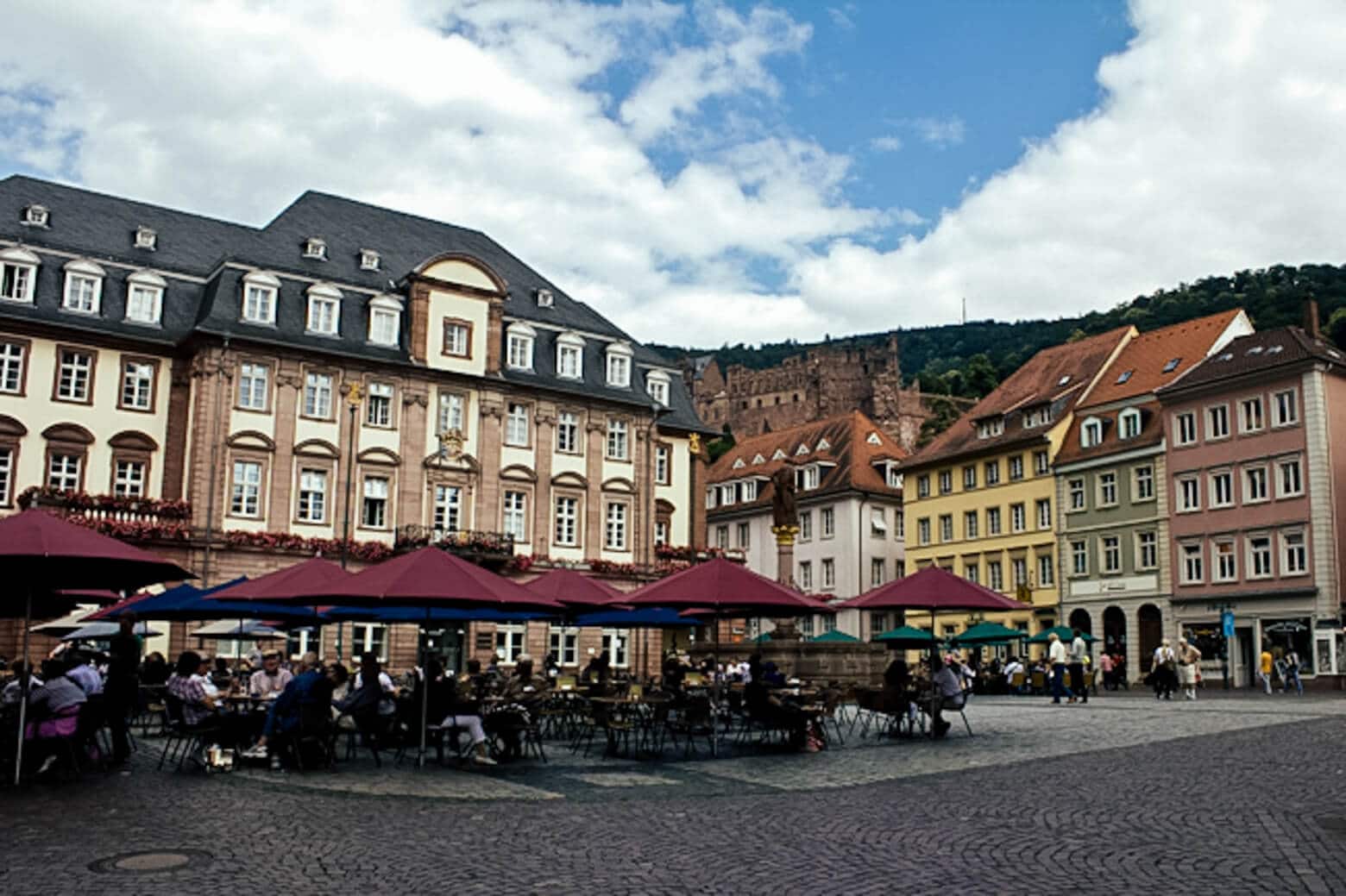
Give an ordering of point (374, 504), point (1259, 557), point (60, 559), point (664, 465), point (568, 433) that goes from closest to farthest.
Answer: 1. point (60, 559)
2. point (374, 504)
3. point (1259, 557)
4. point (568, 433)
5. point (664, 465)

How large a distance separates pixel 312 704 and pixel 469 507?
3111cm

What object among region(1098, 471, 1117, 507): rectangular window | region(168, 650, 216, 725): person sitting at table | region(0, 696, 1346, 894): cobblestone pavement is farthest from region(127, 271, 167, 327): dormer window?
region(1098, 471, 1117, 507): rectangular window

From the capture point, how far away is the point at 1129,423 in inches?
2114

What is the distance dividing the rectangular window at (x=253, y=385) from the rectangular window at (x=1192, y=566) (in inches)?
1362

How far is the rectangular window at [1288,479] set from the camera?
46.3 m

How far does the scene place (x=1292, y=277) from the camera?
10038cm

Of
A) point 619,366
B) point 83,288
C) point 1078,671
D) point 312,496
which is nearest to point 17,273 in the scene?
point 83,288

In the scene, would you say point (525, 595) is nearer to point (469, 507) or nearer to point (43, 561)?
point (43, 561)

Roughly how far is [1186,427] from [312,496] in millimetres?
33144

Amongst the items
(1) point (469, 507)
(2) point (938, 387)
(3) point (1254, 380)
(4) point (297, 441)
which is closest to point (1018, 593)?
(3) point (1254, 380)

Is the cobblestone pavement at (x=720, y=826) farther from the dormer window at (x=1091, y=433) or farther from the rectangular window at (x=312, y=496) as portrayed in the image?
the dormer window at (x=1091, y=433)

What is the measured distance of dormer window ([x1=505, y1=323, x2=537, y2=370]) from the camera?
161ft

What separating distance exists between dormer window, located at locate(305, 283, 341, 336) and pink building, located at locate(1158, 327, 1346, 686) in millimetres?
31779

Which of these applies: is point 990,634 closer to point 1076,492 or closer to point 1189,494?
point 1189,494
